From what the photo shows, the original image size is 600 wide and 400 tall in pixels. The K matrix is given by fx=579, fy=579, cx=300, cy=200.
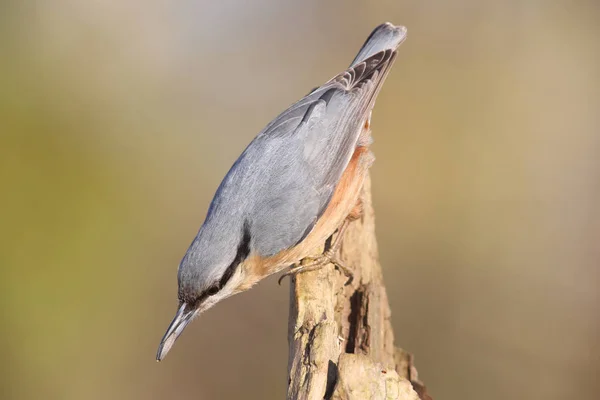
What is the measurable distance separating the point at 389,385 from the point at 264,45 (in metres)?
2.95

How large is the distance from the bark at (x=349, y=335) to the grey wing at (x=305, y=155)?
26 cm

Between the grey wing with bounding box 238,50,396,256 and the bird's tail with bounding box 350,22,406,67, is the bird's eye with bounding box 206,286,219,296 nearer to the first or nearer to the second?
the grey wing with bounding box 238,50,396,256

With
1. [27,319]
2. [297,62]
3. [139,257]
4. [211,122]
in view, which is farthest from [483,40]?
[27,319]

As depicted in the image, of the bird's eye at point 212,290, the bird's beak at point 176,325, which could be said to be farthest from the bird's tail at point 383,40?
the bird's beak at point 176,325

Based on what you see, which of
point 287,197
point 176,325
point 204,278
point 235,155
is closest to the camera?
point 204,278

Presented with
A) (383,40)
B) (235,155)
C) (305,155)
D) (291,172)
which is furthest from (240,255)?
(235,155)

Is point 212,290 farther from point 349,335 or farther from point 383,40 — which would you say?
point 383,40

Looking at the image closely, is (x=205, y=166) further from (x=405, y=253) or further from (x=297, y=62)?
(x=405, y=253)

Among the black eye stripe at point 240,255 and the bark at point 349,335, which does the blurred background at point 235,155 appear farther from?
the black eye stripe at point 240,255

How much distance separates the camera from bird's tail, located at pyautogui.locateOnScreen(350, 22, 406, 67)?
3.01m

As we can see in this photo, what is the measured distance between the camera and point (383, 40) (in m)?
3.04

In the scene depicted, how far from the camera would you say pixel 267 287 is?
3.81m

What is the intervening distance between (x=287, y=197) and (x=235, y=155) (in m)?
1.81

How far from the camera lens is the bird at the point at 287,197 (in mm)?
2229
